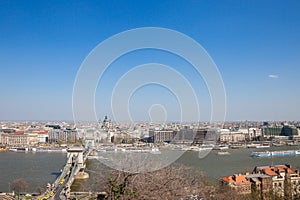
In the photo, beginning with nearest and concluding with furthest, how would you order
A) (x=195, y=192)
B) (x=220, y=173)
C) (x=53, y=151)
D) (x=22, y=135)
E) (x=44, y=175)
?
(x=195, y=192) → (x=220, y=173) → (x=44, y=175) → (x=53, y=151) → (x=22, y=135)

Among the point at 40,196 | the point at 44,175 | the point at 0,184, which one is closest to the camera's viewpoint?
the point at 40,196

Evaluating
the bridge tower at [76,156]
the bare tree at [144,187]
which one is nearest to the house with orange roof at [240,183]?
the bare tree at [144,187]

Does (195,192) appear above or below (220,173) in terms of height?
above

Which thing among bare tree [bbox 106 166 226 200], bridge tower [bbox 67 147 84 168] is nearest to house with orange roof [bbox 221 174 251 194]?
bare tree [bbox 106 166 226 200]

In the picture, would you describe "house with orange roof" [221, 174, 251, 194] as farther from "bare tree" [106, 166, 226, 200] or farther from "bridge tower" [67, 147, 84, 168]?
"bridge tower" [67, 147, 84, 168]

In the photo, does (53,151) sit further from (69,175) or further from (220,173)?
(220,173)

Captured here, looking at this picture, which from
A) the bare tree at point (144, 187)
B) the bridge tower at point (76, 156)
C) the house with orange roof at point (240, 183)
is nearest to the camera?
the bare tree at point (144, 187)

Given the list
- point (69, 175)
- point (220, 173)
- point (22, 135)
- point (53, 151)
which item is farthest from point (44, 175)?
point (22, 135)

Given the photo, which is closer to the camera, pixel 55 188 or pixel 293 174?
pixel 293 174

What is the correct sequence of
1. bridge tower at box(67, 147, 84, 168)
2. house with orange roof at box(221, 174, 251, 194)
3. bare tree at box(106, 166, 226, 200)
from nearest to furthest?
1. bare tree at box(106, 166, 226, 200)
2. house with orange roof at box(221, 174, 251, 194)
3. bridge tower at box(67, 147, 84, 168)

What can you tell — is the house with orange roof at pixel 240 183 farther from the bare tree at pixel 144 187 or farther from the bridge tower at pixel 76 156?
the bridge tower at pixel 76 156

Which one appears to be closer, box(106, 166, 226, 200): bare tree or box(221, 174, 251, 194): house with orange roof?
box(106, 166, 226, 200): bare tree
